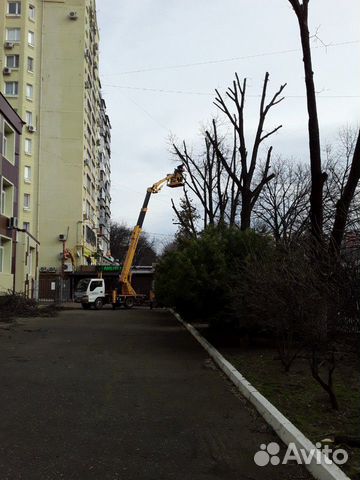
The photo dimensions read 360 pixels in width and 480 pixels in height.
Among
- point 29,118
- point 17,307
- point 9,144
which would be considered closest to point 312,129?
point 17,307

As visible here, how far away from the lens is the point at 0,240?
29.8 meters

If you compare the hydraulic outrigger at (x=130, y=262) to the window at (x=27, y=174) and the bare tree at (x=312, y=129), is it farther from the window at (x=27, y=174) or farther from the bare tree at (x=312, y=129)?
the bare tree at (x=312, y=129)

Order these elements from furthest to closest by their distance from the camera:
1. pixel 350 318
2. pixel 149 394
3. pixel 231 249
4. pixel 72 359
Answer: pixel 231 249 → pixel 72 359 → pixel 149 394 → pixel 350 318

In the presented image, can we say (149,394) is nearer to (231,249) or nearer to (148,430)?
(148,430)

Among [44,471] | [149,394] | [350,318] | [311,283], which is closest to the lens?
[44,471]

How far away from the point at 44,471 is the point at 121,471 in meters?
0.67

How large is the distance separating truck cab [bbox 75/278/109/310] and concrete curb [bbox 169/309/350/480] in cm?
2881

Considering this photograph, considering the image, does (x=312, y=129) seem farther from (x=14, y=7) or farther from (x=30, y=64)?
(x=14, y=7)

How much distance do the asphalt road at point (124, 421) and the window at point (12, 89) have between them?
44812mm

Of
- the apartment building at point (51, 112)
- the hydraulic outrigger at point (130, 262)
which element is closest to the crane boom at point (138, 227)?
the hydraulic outrigger at point (130, 262)

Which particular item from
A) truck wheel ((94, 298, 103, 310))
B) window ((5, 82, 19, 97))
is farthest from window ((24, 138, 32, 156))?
truck wheel ((94, 298, 103, 310))

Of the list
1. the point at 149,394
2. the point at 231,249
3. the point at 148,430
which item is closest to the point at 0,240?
the point at 231,249

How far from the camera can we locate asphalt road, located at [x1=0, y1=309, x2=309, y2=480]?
16.3 ft

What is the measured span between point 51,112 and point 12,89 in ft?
14.4
